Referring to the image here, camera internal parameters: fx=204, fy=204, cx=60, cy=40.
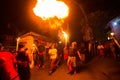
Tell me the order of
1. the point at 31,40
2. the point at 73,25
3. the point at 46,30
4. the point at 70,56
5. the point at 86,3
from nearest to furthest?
the point at 70,56, the point at 31,40, the point at 86,3, the point at 73,25, the point at 46,30

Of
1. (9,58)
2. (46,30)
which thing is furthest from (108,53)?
(9,58)

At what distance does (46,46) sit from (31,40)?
2932 millimetres

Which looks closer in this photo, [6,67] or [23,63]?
[6,67]

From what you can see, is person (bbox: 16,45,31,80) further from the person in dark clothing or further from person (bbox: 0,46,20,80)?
person (bbox: 0,46,20,80)

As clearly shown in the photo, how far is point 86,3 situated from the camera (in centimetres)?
2816

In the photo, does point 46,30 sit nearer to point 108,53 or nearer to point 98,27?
point 98,27

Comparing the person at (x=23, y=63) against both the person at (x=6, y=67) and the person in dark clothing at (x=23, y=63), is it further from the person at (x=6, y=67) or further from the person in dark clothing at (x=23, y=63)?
the person at (x=6, y=67)

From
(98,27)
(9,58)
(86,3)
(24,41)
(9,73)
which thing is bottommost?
(9,73)

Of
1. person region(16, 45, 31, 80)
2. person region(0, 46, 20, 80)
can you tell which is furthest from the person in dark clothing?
person region(0, 46, 20, 80)

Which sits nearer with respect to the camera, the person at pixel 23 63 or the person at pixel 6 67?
the person at pixel 6 67

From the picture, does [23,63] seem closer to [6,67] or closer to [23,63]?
[23,63]

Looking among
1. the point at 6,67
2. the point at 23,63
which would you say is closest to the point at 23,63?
the point at 23,63

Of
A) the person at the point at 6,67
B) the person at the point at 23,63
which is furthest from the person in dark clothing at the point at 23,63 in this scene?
the person at the point at 6,67

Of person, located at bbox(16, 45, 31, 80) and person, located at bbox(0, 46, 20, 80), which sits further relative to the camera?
person, located at bbox(16, 45, 31, 80)
